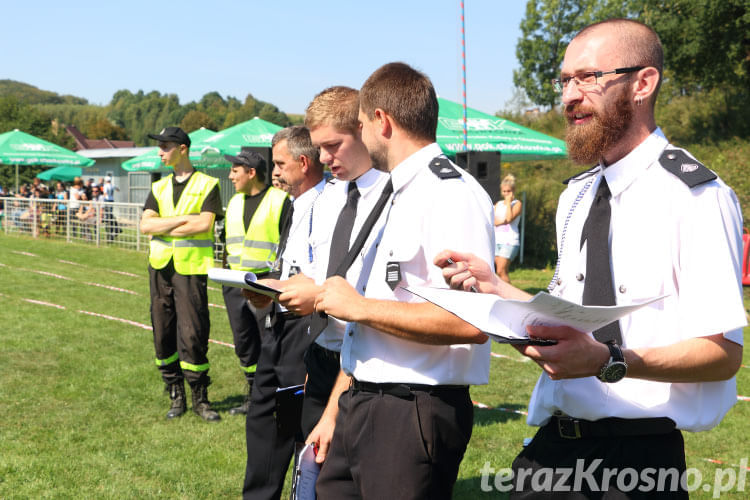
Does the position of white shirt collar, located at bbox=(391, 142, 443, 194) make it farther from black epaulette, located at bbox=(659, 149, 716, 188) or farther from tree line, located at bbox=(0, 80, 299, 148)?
tree line, located at bbox=(0, 80, 299, 148)

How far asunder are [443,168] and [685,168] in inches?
31.1

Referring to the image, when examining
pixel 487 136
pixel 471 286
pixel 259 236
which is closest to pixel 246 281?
pixel 471 286

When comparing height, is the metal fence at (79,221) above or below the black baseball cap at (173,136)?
below

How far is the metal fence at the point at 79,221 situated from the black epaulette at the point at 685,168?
53.0 ft

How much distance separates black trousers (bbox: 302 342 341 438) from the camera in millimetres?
3162

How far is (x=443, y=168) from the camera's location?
2.38 m

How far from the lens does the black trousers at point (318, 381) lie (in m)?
3.16

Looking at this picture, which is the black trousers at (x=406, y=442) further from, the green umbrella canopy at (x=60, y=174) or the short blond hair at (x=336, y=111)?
the green umbrella canopy at (x=60, y=174)

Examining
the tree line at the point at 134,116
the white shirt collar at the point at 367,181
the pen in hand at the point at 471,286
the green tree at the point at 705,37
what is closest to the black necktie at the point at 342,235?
the white shirt collar at the point at 367,181

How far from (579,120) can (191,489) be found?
12.3ft

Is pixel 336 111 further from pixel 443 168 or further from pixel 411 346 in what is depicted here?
pixel 411 346

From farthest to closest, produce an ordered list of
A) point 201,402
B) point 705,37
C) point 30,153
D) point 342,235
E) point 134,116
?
point 134,116, point 30,153, point 705,37, point 201,402, point 342,235

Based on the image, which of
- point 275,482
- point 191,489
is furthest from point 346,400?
point 191,489

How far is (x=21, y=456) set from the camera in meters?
5.17
